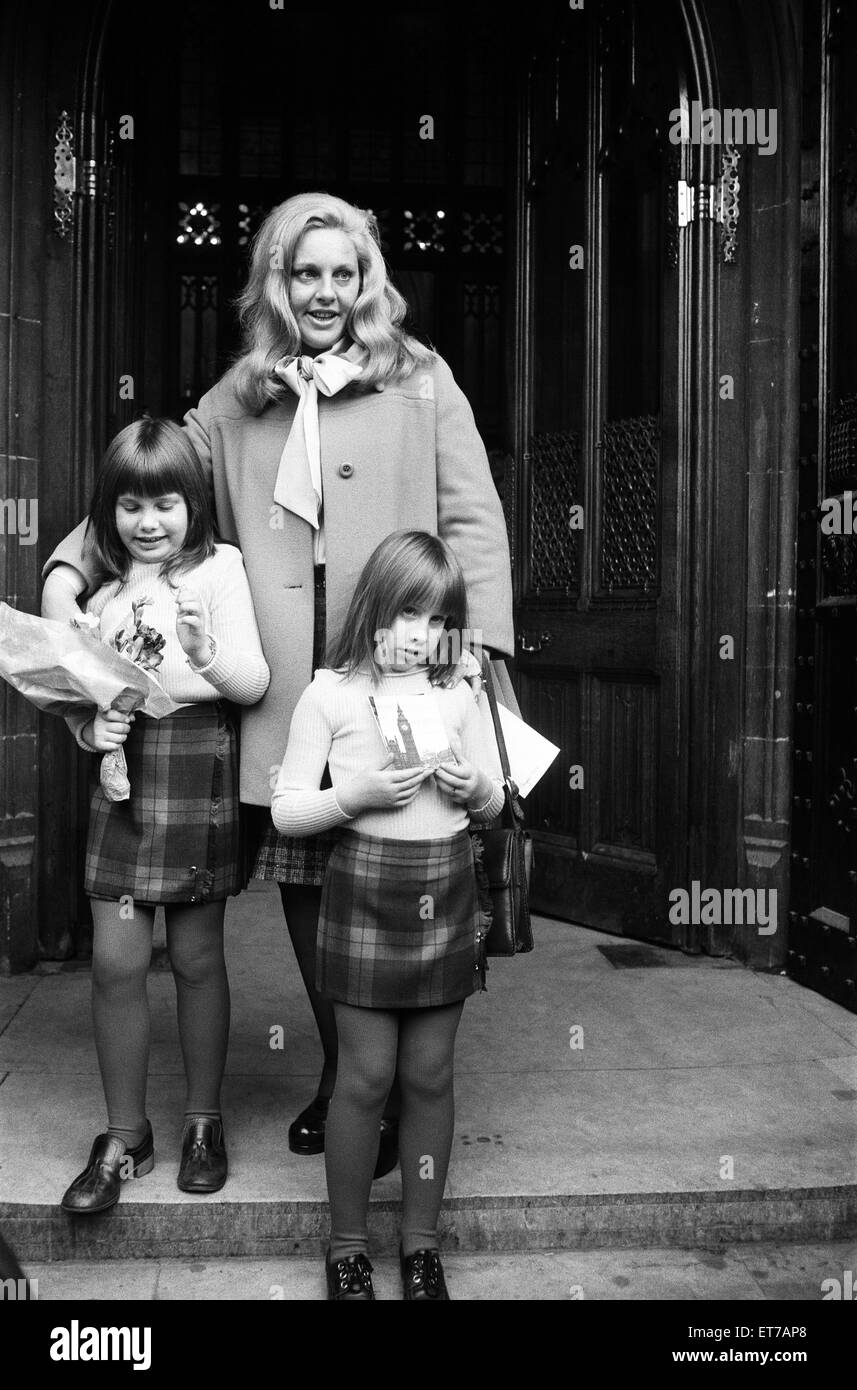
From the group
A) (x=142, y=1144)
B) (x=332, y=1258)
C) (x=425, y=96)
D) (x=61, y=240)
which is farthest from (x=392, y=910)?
(x=425, y=96)

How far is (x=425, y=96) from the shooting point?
6.30 m

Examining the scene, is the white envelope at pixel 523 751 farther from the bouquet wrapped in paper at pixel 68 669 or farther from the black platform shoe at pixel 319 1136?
the black platform shoe at pixel 319 1136

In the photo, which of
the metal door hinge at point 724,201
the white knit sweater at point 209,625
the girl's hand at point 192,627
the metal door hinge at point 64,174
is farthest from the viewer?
the metal door hinge at point 724,201

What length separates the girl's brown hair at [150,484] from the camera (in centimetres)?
281

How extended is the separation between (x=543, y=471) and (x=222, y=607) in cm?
292

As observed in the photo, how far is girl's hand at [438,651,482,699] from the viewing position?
2664 millimetres

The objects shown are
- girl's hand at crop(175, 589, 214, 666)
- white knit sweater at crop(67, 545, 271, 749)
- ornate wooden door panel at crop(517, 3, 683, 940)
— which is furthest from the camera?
ornate wooden door panel at crop(517, 3, 683, 940)

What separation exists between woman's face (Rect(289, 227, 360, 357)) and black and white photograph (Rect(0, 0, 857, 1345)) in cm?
1

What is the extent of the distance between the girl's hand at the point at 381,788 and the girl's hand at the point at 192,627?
1.35ft

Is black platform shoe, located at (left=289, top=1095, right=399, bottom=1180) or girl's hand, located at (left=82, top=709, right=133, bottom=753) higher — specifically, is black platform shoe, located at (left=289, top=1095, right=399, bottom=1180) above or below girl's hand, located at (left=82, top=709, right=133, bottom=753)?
below

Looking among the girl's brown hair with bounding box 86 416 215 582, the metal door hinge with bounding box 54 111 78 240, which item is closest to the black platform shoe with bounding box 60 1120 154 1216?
the girl's brown hair with bounding box 86 416 215 582

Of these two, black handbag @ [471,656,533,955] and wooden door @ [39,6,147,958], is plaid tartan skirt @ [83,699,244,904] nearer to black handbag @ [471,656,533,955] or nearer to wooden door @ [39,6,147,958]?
black handbag @ [471,656,533,955]

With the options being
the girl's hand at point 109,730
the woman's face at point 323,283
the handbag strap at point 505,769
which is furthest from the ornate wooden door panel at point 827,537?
the girl's hand at point 109,730

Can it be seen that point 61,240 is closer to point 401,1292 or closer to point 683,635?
point 683,635
